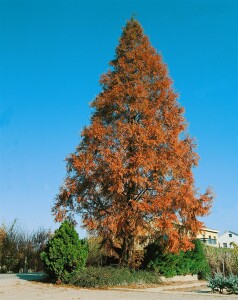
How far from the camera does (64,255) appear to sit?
50.1ft

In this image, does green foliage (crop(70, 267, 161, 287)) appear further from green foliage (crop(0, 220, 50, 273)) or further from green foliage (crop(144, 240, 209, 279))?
green foliage (crop(0, 220, 50, 273))

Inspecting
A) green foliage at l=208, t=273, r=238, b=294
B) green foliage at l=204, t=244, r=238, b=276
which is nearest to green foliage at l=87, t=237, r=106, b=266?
green foliage at l=204, t=244, r=238, b=276

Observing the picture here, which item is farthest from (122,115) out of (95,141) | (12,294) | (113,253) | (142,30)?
(12,294)

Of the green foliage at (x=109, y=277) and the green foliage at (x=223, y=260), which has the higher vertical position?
the green foliage at (x=223, y=260)

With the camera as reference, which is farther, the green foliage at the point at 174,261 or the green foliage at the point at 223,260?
the green foliage at the point at 174,261

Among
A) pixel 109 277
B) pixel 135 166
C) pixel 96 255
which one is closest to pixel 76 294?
pixel 109 277

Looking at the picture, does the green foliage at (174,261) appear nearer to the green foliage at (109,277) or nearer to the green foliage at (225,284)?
the green foliage at (109,277)

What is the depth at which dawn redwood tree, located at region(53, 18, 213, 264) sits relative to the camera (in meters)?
16.4

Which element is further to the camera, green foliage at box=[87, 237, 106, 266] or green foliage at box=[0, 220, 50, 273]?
green foliage at box=[0, 220, 50, 273]

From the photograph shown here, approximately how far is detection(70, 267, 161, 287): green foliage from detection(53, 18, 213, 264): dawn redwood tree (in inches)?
59.3

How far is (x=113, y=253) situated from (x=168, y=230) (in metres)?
3.59

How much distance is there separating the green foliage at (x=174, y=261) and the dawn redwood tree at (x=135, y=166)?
93 cm

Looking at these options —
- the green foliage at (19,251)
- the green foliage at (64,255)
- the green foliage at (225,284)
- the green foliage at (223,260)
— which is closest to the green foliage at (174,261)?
the green foliage at (223,260)

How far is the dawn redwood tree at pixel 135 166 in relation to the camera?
16422 mm
